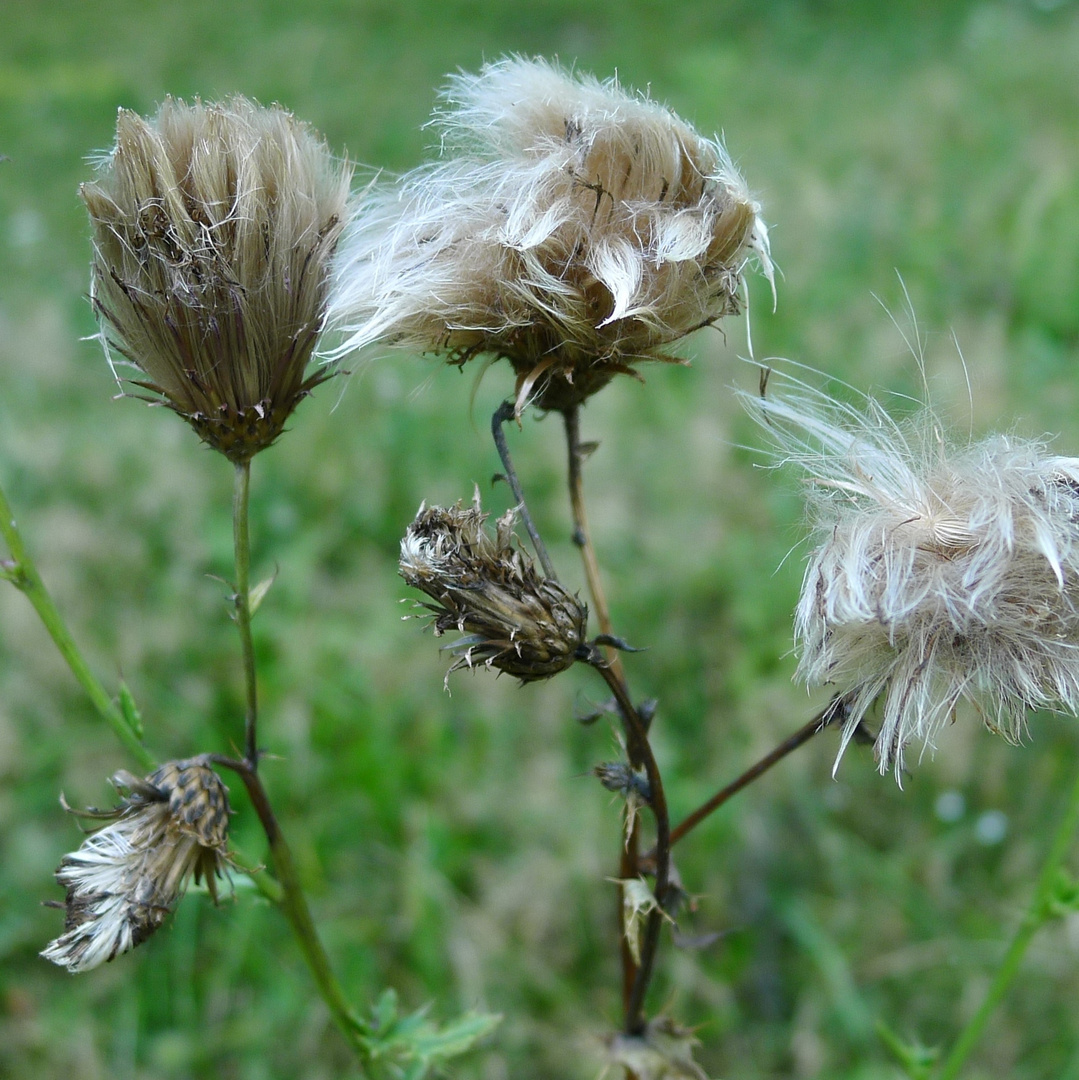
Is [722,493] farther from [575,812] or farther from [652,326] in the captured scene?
[652,326]

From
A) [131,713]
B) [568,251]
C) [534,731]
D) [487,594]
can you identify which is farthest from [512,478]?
[534,731]

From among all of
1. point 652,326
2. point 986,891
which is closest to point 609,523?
point 986,891

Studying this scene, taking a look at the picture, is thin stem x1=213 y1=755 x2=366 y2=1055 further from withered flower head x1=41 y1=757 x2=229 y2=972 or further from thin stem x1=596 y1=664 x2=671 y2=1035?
thin stem x1=596 y1=664 x2=671 y2=1035

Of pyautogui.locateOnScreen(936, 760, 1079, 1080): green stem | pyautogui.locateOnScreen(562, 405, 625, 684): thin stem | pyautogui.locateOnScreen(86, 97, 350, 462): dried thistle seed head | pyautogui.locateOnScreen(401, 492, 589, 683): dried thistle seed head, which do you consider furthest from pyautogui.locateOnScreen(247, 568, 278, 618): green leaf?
pyautogui.locateOnScreen(936, 760, 1079, 1080): green stem

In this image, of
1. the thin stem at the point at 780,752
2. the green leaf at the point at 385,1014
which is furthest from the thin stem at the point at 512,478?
the green leaf at the point at 385,1014

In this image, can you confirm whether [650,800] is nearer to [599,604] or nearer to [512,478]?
[599,604]
